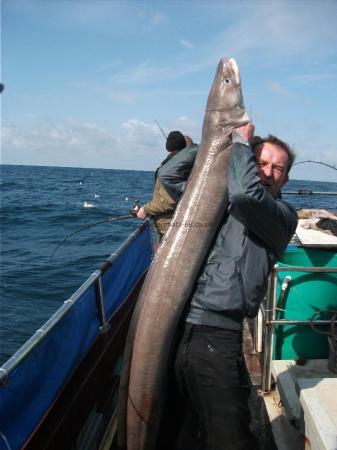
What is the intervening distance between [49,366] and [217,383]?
3.94 feet

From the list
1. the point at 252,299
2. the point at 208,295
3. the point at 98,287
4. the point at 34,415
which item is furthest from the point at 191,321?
the point at 98,287

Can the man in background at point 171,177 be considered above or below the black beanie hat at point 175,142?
below

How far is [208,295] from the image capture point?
2.54 m

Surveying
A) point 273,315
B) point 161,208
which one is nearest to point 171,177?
point 273,315

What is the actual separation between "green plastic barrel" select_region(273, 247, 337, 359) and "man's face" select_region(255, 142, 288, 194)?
1.16 meters

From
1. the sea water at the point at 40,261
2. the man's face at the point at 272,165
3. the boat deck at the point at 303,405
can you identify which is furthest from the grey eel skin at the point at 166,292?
the sea water at the point at 40,261

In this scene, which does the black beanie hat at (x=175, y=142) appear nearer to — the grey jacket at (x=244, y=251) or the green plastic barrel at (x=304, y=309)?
the green plastic barrel at (x=304, y=309)

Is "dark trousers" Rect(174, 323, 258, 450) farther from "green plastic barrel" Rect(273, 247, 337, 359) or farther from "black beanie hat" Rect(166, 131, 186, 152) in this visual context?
"black beanie hat" Rect(166, 131, 186, 152)

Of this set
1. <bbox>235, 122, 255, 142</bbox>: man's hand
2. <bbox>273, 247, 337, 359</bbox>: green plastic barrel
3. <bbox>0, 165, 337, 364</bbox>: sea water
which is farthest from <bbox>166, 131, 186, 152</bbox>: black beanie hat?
<bbox>0, 165, 337, 364</bbox>: sea water

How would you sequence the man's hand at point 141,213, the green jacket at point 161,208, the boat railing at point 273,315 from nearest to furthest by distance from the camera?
the boat railing at point 273,315
the green jacket at point 161,208
the man's hand at point 141,213

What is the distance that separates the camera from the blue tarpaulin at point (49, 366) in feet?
8.07

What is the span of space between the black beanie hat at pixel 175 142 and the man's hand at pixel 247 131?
139 centimetres

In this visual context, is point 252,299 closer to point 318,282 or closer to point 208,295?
point 208,295

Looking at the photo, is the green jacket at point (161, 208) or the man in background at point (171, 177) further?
the green jacket at point (161, 208)
